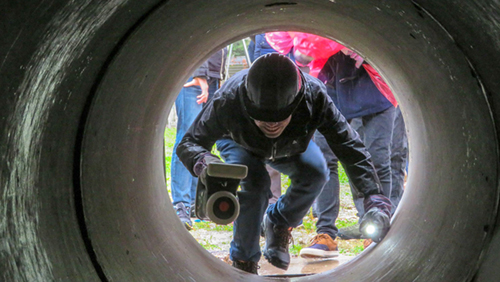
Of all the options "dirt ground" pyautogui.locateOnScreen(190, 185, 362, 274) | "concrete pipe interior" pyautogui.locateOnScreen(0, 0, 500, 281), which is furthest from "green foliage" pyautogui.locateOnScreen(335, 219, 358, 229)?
"concrete pipe interior" pyautogui.locateOnScreen(0, 0, 500, 281)

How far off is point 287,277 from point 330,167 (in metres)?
1.25

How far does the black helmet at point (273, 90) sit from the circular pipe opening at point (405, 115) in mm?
310

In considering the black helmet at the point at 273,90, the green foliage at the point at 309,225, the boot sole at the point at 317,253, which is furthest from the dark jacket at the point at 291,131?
the green foliage at the point at 309,225

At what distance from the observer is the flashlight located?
3.20 metres

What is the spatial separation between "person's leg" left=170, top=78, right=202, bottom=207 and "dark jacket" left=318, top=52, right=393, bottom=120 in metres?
1.59

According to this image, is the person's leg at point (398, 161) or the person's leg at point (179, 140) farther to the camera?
the person's leg at point (179, 140)

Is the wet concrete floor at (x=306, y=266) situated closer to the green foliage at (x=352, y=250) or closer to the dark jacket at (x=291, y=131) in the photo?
the green foliage at (x=352, y=250)

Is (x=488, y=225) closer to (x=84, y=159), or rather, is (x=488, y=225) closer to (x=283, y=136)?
(x=84, y=159)

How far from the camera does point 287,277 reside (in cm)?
361

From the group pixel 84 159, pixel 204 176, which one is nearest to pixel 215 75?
pixel 204 176

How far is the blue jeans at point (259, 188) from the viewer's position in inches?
151

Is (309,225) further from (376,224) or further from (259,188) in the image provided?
(376,224)

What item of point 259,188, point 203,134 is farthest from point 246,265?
point 203,134

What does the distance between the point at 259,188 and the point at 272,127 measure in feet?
2.23
